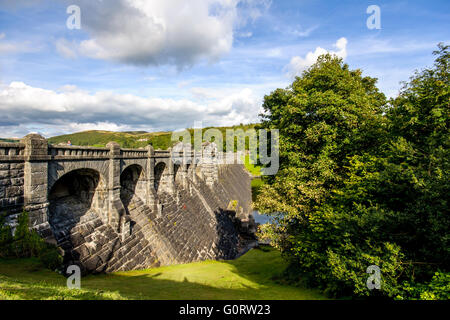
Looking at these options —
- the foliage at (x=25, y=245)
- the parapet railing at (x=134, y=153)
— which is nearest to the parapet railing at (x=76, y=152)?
the parapet railing at (x=134, y=153)

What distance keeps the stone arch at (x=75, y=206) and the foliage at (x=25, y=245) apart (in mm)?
1511

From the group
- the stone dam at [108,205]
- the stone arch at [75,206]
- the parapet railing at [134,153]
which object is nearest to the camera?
the stone dam at [108,205]

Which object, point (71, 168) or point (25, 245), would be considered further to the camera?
point (71, 168)

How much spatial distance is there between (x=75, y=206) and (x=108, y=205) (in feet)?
5.69

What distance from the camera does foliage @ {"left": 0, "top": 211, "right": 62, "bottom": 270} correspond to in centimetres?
834

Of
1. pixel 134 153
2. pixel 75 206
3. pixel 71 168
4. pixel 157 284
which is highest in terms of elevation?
pixel 134 153

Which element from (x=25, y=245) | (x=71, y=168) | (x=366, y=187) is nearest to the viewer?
(x=25, y=245)

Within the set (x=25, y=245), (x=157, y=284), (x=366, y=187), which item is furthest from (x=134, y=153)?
(x=366, y=187)

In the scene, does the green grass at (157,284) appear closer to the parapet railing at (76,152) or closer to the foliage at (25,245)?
the foliage at (25,245)

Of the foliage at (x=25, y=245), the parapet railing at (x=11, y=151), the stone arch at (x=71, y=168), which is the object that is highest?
the parapet railing at (x=11, y=151)

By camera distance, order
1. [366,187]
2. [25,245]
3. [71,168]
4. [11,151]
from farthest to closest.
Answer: [71,168]
[366,187]
[25,245]
[11,151]

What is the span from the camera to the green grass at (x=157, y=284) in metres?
5.61

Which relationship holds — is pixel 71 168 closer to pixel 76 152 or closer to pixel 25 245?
pixel 76 152

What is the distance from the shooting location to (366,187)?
10.1 metres
